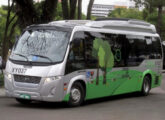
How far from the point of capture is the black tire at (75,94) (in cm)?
1319

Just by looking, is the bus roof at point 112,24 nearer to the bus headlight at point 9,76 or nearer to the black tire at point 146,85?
the black tire at point 146,85

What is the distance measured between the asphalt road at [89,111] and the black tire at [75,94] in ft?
0.67

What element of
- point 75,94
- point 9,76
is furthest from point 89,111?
point 9,76

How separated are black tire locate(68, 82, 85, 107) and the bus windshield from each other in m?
1.08

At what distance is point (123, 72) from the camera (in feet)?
52.5

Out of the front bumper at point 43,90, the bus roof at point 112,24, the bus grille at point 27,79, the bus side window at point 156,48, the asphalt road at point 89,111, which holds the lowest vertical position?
the asphalt road at point 89,111

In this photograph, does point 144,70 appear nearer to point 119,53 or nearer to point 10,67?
point 119,53

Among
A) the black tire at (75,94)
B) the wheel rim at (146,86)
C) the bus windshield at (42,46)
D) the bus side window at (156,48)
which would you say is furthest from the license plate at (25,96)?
the bus side window at (156,48)

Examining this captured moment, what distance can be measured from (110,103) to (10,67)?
3.71 meters

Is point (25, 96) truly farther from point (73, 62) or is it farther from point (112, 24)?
point (112, 24)

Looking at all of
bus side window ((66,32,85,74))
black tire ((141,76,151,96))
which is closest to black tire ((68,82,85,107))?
bus side window ((66,32,85,74))

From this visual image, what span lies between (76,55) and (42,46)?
1.01m

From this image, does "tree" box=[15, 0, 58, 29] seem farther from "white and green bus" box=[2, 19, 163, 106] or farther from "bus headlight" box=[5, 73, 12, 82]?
"bus headlight" box=[5, 73, 12, 82]

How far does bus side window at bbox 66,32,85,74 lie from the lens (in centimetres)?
1298
